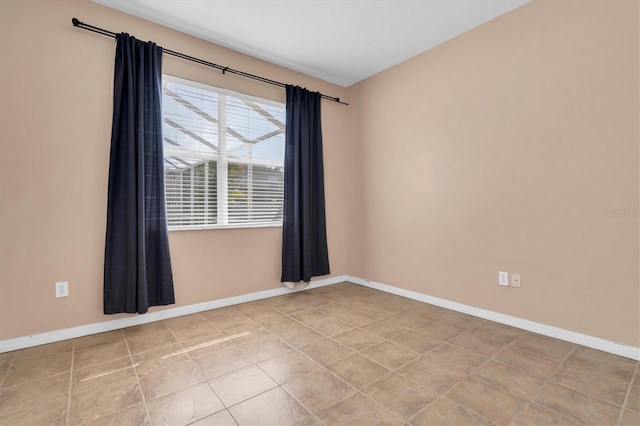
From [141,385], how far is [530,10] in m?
3.93

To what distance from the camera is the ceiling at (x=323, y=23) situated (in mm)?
2555

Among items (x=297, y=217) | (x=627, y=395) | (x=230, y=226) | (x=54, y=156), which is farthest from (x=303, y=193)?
(x=627, y=395)

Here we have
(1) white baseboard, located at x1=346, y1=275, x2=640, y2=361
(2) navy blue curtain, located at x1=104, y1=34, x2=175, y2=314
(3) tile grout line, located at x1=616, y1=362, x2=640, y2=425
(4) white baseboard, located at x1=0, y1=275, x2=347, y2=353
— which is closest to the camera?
(3) tile grout line, located at x1=616, y1=362, x2=640, y2=425

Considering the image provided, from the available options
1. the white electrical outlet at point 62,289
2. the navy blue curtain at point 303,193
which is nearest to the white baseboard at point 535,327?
the navy blue curtain at point 303,193

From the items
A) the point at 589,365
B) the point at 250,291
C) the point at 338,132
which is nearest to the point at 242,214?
the point at 250,291

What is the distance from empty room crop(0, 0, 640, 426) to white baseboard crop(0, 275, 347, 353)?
0.02m

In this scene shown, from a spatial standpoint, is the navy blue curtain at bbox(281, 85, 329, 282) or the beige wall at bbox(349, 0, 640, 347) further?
the navy blue curtain at bbox(281, 85, 329, 282)

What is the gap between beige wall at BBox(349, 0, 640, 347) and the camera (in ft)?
6.94

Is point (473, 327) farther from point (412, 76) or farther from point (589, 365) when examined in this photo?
point (412, 76)

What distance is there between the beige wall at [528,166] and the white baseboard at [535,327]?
5 cm

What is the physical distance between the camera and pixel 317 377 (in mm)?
1833

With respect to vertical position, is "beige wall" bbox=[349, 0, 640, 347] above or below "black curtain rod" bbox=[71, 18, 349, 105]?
below

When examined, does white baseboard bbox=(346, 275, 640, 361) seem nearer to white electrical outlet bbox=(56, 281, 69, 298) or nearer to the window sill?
the window sill

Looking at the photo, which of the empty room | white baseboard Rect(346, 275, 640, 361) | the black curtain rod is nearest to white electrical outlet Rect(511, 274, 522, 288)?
the empty room
